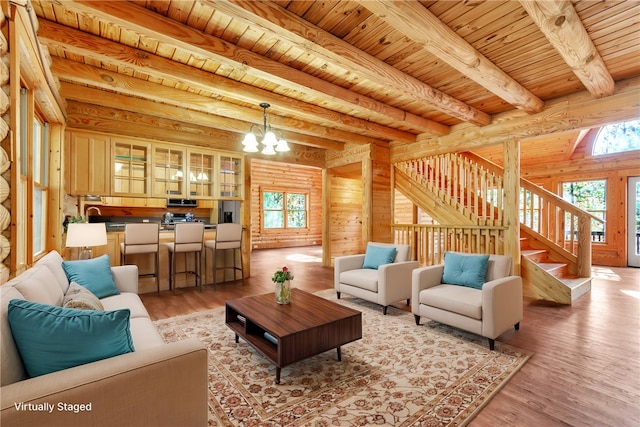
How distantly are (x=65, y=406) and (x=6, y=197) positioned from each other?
1.45 meters

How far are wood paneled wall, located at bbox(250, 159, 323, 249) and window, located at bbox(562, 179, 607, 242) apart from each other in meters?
7.49

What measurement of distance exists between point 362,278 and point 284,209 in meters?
7.41

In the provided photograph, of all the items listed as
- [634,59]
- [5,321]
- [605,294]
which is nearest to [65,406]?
[5,321]

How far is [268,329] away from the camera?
7.02ft

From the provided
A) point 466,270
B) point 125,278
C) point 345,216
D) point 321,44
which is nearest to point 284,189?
point 345,216

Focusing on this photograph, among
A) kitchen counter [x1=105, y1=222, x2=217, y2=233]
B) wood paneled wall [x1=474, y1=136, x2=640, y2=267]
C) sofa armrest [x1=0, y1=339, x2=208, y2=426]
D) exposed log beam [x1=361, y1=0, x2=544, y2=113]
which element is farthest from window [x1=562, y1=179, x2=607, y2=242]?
sofa armrest [x1=0, y1=339, x2=208, y2=426]

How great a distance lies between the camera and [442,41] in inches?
92.4

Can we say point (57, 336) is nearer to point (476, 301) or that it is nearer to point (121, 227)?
point (476, 301)

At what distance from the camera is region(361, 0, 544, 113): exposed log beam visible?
6.55 ft

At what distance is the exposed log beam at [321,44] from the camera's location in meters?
2.04

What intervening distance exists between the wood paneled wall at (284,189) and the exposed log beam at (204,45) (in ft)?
20.9

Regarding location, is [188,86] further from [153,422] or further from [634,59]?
[634,59]

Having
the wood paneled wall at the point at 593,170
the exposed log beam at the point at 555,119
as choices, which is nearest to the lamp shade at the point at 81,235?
the exposed log beam at the point at 555,119

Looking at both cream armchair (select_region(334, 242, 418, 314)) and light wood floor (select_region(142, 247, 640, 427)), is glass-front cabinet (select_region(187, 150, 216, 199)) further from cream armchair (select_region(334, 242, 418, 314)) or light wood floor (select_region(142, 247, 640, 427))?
cream armchair (select_region(334, 242, 418, 314))
